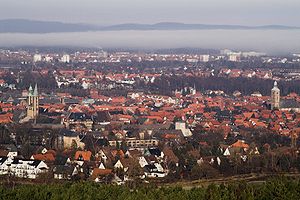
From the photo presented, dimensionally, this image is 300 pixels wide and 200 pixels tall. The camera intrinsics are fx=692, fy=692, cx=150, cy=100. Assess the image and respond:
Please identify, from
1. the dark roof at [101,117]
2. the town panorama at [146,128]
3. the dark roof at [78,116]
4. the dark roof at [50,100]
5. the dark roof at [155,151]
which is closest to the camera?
the town panorama at [146,128]

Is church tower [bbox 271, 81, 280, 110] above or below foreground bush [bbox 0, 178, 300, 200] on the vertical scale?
below

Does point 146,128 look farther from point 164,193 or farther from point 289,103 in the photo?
point 164,193

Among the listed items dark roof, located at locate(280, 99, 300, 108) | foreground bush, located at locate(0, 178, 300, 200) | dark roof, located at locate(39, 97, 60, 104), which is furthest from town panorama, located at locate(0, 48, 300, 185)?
foreground bush, located at locate(0, 178, 300, 200)

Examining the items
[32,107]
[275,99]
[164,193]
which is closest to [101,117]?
[32,107]

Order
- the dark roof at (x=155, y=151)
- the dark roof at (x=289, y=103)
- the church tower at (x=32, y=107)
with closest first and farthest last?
the dark roof at (x=155, y=151) < the church tower at (x=32, y=107) < the dark roof at (x=289, y=103)

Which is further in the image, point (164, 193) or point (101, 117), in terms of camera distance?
point (101, 117)

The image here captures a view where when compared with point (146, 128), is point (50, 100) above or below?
below

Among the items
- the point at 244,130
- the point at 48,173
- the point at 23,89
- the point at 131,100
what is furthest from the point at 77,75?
the point at 48,173

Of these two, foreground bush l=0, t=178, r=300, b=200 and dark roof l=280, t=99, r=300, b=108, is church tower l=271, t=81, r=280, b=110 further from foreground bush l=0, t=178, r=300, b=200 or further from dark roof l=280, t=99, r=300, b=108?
foreground bush l=0, t=178, r=300, b=200

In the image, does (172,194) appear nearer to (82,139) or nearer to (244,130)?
(82,139)

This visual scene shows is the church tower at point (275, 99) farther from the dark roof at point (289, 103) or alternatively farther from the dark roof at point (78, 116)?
the dark roof at point (78, 116)

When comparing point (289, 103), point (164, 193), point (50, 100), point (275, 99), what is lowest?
point (50, 100)

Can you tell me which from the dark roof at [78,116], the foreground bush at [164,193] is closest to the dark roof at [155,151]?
the dark roof at [78,116]
